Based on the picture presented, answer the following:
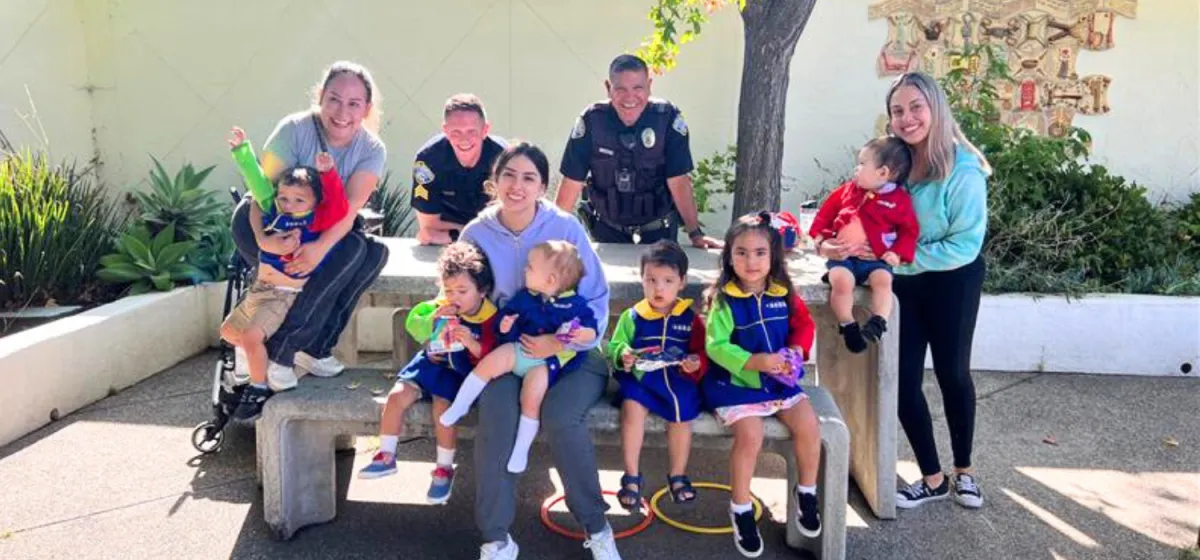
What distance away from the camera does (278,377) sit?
382 cm

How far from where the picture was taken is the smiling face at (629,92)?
464 centimetres

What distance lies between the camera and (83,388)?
5156 mm

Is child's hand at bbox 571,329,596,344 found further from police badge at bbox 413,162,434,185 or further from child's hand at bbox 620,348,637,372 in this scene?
police badge at bbox 413,162,434,185

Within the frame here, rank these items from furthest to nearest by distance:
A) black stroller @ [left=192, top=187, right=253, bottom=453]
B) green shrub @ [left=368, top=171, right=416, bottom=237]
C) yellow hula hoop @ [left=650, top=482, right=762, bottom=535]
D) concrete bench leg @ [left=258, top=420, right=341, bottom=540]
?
green shrub @ [left=368, top=171, right=416, bottom=237], black stroller @ [left=192, top=187, right=253, bottom=453], yellow hula hoop @ [left=650, top=482, right=762, bottom=535], concrete bench leg @ [left=258, top=420, right=341, bottom=540]

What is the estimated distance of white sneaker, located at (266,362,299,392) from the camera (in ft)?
12.5

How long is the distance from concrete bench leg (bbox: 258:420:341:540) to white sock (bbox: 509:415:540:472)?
875mm

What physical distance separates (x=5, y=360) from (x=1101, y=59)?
7.43m

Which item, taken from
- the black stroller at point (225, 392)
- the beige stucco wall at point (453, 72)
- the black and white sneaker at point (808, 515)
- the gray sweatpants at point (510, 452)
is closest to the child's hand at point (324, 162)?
the black stroller at point (225, 392)

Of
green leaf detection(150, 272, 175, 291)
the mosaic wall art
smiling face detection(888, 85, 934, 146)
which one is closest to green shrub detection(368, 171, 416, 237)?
green leaf detection(150, 272, 175, 291)

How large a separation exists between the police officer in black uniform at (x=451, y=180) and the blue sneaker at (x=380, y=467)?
5.05 feet

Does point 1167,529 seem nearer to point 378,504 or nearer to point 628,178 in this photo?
point 628,178

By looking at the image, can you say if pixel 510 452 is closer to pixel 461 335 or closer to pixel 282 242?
pixel 461 335

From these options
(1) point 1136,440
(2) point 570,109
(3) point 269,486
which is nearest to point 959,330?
(1) point 1136,440

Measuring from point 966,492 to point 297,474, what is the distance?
110 inches
